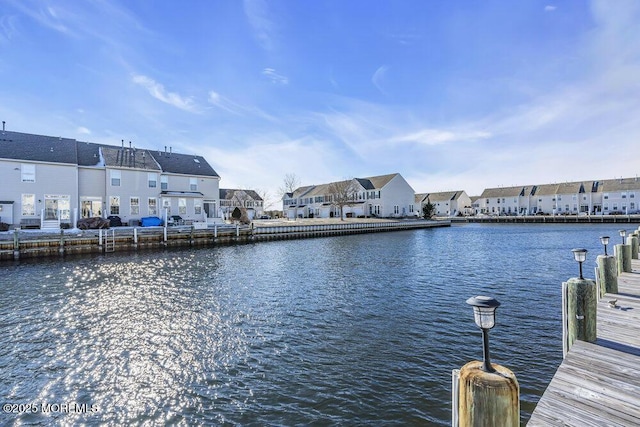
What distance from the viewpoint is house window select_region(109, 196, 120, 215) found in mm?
33406

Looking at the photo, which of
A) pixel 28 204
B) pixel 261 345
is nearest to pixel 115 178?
pixel 28 204

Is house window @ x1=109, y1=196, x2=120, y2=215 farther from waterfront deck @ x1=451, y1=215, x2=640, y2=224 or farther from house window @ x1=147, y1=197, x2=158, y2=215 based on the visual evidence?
waterfront deck @ x1=451, y1=215, x2=640, y2=224

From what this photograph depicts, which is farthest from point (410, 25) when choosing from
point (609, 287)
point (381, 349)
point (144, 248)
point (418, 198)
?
point (418, 198)

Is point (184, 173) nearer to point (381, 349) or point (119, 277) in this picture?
point (119, 277)

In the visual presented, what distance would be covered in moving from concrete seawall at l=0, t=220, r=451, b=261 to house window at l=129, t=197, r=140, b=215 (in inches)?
242

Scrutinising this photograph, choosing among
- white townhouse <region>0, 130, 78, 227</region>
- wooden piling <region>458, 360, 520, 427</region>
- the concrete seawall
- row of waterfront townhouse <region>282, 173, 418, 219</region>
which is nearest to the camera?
wooden piling <region>458, 360, 520, 427</region>

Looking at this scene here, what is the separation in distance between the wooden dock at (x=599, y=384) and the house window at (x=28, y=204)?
38838mm

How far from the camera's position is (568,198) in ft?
271

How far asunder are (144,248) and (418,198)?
309 ft

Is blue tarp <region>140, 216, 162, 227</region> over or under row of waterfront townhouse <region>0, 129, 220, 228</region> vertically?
under

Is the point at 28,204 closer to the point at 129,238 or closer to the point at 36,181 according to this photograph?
the point at 36,181

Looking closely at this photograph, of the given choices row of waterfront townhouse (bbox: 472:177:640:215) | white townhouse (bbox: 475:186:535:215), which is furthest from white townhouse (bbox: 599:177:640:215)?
white townhouse (bbox: 475:186:535:215)

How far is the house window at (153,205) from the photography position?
117 feet

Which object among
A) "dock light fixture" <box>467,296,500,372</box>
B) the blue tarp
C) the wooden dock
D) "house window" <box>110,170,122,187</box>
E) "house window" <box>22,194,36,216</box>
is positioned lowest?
the wooden dock
